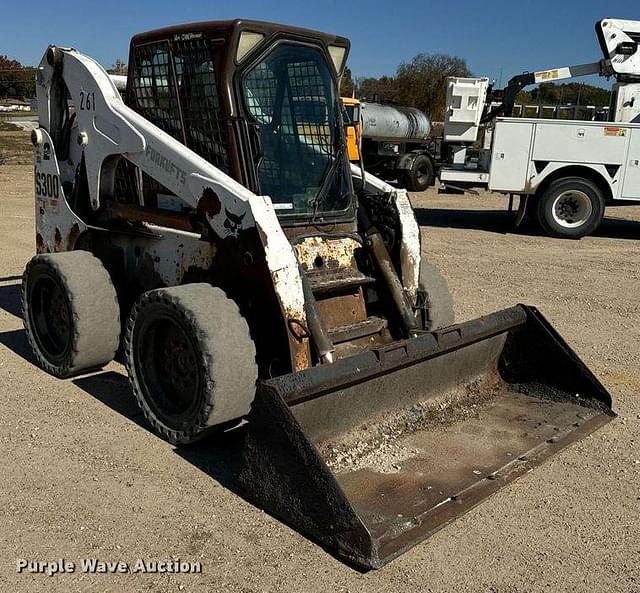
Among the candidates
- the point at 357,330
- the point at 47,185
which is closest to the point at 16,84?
the point at 47,185

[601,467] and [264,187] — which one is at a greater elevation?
[264,187]

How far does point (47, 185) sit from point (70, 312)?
1444 millimetres

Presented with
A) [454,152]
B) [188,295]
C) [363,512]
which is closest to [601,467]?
[363,512]

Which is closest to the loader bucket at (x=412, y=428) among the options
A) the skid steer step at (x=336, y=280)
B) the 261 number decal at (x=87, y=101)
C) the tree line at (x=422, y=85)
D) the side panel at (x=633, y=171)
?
the skid steer step at (x=336, y=280)

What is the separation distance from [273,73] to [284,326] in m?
1.73

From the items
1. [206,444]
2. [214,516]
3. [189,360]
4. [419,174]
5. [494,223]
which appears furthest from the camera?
[419,174]

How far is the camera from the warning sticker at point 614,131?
11.9 metres

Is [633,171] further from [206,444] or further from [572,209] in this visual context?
[206,444]

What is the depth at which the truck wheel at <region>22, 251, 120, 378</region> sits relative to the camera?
485cm

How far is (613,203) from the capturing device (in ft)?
42.3

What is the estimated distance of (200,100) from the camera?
4.61 m

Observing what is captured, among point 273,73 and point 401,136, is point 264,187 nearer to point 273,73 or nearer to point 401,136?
point 273,73

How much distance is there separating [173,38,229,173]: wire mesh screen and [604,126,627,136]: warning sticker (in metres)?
9.25

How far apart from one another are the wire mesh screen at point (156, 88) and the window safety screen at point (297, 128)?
0.59 metres
